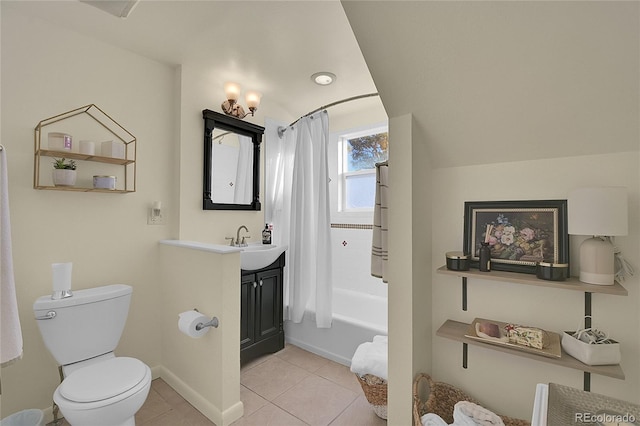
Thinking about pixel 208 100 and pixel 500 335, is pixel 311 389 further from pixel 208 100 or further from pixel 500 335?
pixel 208 100

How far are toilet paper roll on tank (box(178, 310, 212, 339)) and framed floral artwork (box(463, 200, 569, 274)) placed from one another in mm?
1553

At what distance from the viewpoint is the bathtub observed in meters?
2.38

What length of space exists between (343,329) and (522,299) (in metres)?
1.42

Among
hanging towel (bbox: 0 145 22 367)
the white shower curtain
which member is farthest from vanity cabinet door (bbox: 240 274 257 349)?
hanging towel (bbox: 0 145 22 367)

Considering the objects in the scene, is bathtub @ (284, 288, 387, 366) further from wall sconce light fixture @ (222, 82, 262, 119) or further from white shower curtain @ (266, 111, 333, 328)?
wall sconce light fixture @ (222, 82, 262, 119)

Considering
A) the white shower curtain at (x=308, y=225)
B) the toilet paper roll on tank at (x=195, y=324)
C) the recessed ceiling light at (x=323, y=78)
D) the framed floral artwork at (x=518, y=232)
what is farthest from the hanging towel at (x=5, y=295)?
the framed floral artwork at (x=518, y=232)

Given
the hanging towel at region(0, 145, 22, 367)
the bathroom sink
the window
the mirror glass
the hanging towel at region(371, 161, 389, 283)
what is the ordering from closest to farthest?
the hanging towel at region(0, 145, 22, 367)
the hanging towel at region(371, 161, 389, 283)
the bathroom sink
the mirror glass
the window

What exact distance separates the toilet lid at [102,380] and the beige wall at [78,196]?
22.3 inches

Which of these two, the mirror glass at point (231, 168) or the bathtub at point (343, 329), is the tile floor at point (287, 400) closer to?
the bathtub at point (343, 329)

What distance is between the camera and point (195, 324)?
1.70 m

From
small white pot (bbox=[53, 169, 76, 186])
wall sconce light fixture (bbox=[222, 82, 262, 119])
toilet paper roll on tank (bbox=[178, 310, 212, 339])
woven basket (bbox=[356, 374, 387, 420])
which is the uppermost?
wall sconce light fixture (bbox=[222, 82, 262, 119])

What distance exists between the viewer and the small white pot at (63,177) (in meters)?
1.73

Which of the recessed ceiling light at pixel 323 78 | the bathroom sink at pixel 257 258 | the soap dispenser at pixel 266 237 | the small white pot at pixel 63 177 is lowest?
the bathroom sink at pixel 257 258

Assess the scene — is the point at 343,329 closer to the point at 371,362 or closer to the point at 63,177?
the point at 371,362
